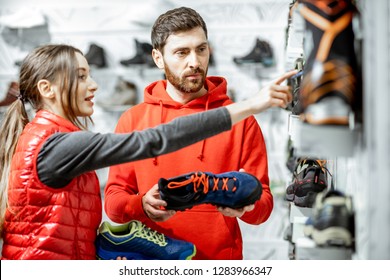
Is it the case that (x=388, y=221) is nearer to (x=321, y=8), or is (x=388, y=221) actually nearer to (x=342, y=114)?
(x=342, y=114)

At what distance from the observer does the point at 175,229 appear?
1.27 m

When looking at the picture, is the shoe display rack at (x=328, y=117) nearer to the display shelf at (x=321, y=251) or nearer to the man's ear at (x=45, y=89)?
the display shelf at (x=321, y=251)

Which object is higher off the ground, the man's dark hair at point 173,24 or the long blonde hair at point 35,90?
the man's dark hair at point 173,24

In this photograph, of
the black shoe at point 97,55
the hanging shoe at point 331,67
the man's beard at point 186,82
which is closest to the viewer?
the hanging shoe at point 331,67

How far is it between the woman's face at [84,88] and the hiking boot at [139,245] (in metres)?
0.26

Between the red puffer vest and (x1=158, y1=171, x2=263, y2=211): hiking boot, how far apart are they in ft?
0.57

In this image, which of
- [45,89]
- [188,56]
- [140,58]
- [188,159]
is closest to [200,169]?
[188,159]

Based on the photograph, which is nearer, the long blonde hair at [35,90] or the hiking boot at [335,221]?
the hiking boot at [335,221]

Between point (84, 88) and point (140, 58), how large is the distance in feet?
1.92

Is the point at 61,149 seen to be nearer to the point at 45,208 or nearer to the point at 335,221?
the point at 45,208

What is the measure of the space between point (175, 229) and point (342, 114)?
0.49m

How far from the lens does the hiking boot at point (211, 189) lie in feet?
3.72

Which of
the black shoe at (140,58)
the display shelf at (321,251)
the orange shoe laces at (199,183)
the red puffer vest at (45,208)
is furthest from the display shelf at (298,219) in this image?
the black shoe at (140,58)

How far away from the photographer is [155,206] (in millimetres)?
1182
